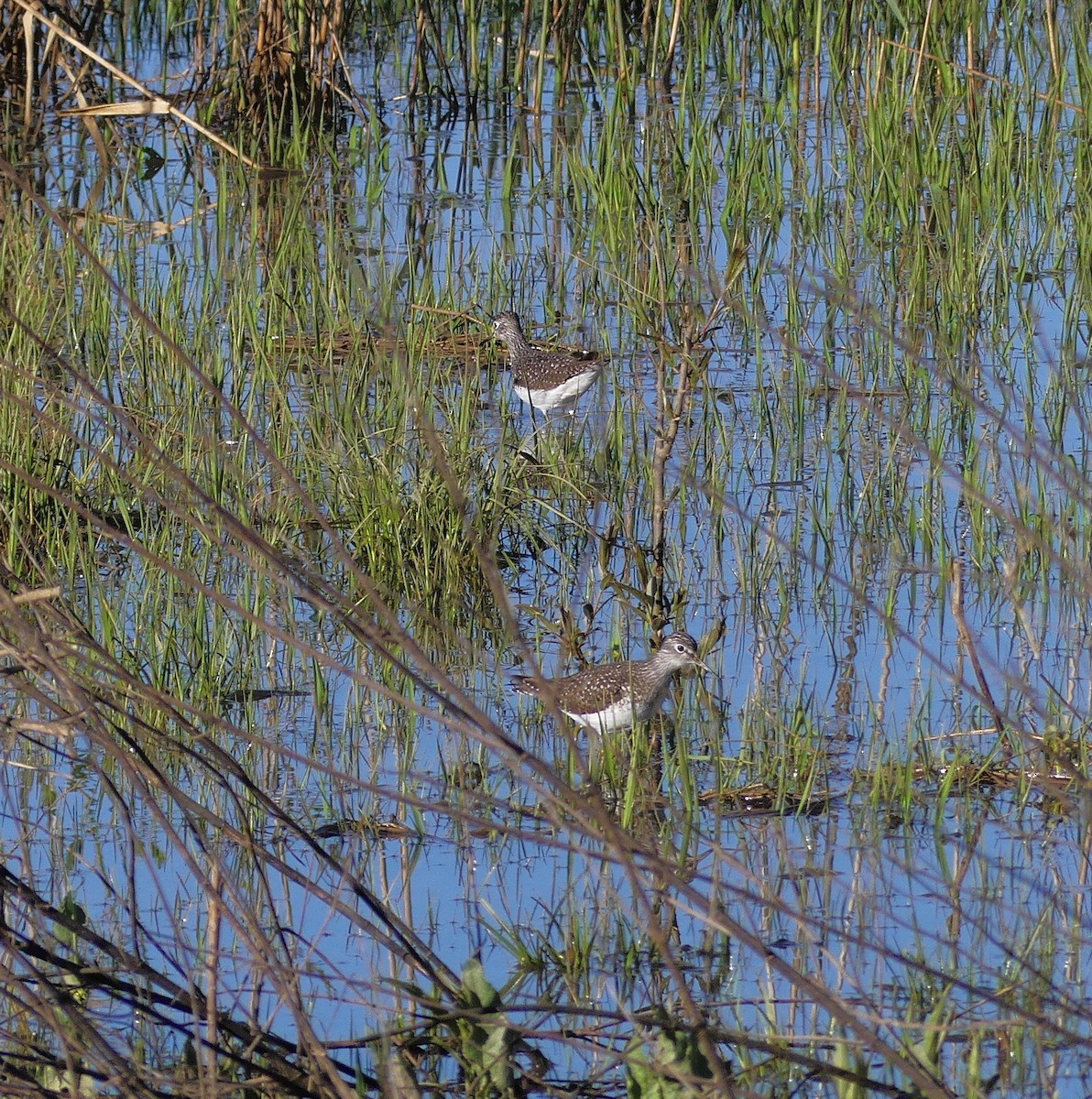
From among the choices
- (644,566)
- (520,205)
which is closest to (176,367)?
(644,566)

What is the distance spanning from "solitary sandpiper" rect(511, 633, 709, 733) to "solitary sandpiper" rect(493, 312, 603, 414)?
199cm

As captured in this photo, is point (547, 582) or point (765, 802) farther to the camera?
point (547, 582)

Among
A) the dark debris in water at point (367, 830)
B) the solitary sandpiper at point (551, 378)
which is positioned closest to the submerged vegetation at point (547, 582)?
the dark debris in water at point (367, 830)

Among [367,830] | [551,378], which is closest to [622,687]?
[367,830]

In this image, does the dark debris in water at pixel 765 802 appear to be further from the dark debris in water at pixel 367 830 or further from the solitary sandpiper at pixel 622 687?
the dark debris in water at pixel 367 830

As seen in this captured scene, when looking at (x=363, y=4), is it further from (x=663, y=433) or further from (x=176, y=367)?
(x=663, y=433)

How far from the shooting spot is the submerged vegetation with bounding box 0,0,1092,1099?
2.79m

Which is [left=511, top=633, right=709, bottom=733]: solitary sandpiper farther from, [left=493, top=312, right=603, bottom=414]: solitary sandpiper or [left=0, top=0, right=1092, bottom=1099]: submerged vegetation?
[left=493, top=312, right=603, bottom=414]: solitary sandpiper

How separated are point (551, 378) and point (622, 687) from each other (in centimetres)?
233

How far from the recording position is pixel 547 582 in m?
6.14

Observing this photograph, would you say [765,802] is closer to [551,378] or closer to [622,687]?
[622,687]

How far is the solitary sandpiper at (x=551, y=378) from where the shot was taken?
7.13 meters

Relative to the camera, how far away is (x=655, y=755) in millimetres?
5082

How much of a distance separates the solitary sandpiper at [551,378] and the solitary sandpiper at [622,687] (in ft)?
6.54
